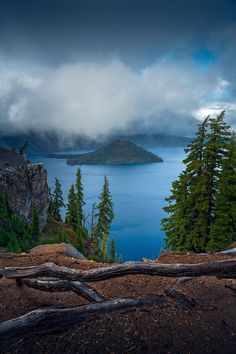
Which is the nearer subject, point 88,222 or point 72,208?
point 88,222

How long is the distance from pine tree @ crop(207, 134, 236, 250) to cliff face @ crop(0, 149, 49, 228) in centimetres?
2666

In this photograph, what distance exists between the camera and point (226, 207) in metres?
17.9

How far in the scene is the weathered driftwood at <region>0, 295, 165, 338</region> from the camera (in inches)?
173

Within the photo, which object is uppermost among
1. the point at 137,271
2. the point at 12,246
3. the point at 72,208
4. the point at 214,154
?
the point at 214,154

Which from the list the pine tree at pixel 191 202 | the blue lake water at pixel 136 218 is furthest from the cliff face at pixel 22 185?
the blue lake water at pixel 136 218

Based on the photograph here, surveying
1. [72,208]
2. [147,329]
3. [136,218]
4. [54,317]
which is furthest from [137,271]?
[136,218]

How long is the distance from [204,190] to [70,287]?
1443cm

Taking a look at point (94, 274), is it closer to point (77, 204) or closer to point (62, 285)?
point (62, 285)

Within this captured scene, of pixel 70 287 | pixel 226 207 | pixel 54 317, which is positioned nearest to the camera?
pixel 54 317

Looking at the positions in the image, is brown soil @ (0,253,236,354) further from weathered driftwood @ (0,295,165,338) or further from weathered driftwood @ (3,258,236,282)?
weathered driftwood @ (3,258,236,282)

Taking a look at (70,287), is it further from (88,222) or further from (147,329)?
(88,222)

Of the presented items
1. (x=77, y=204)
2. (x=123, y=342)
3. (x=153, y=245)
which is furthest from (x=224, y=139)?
(x=153, y=245)

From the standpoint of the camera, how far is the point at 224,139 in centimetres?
1814

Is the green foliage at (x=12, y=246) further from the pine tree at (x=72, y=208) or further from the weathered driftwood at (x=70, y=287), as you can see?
the pine tree at (x=72, y=208)
